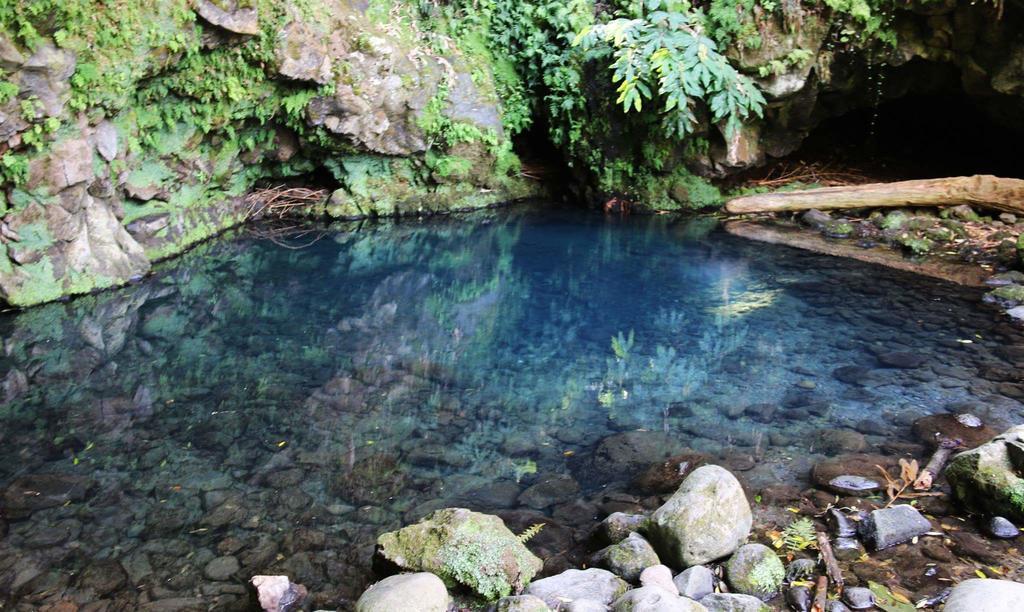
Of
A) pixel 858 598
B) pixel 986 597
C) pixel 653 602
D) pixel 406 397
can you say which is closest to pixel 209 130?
pixel 406 397

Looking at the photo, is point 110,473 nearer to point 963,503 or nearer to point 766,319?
point 963,503

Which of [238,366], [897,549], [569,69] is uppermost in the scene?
[569,69]

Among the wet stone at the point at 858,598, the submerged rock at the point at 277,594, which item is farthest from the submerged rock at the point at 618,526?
the submerged rock at the point at 277,594

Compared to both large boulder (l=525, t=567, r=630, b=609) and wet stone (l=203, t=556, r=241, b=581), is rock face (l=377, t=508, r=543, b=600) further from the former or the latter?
wet stone (l=203, t=556, r=241, b=581)

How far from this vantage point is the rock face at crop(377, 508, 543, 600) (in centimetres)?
344

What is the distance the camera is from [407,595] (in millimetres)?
3197

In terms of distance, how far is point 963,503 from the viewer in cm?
409

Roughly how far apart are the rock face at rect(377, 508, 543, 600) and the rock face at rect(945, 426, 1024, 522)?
2.44m

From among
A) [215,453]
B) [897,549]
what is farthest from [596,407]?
[215,453]

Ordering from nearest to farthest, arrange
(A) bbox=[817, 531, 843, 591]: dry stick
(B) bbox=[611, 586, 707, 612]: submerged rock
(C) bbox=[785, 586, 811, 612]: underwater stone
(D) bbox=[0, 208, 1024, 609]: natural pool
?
(B) bbox=[611, 586, 707, 612]: submerged rock
(C) bbox=[785, 586, 811, 612]: underwater stone
(A) bbox=[817, 531, 843, 591]: dry stick
(D) bbox=[0, 208, 1024, 609]: natural pool

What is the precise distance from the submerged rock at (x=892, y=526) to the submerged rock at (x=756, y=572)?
592mm

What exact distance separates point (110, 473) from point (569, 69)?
976cm

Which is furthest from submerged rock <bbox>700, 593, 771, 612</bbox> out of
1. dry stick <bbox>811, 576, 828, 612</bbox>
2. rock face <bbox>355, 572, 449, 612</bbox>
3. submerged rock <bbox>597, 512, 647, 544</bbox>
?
rock face <bbox>355, 572, 449, 612</bbox>

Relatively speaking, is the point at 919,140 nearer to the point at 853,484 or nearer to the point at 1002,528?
the point at 853,484
